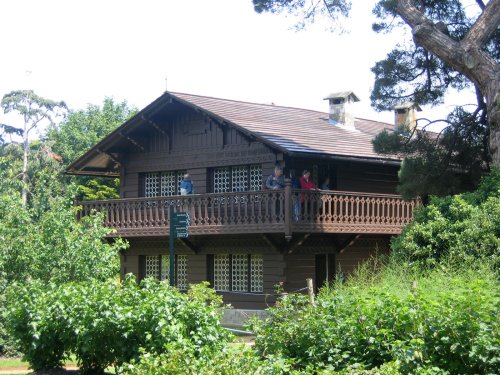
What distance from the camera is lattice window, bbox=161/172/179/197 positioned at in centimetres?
3198

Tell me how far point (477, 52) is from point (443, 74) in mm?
3427

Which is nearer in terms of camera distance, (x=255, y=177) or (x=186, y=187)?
(x=255, y=177)

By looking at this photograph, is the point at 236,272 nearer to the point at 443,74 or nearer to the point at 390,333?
the point at 443,74

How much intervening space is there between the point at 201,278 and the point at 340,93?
31.5ft

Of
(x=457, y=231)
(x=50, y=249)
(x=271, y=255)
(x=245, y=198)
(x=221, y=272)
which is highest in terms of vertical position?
(x=245, y=198)

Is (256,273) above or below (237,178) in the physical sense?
below

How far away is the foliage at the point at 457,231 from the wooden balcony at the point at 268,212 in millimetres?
6467

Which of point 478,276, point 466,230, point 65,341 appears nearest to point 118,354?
point 65,341

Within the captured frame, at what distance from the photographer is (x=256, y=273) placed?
95.5ft

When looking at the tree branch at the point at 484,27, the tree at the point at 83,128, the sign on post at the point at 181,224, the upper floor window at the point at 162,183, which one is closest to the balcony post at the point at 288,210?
the tree branch at the point at 484,27

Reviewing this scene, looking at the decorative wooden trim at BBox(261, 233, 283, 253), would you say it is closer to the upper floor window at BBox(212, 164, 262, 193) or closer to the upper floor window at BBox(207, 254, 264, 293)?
the upper floor window at BBox(207, 254, 264, 293)

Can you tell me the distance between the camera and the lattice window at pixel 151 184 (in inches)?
1281

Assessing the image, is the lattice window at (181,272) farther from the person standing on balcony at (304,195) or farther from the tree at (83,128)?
the tree at (83,128)

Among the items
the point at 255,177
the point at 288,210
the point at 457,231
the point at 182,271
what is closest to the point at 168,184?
the point at 182,271
